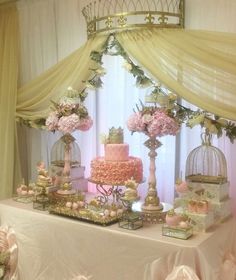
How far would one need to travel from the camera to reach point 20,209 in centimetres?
248

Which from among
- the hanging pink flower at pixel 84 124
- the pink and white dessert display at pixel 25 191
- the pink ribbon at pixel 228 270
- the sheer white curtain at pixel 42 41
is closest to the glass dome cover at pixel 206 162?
the pink ribbon at pixel 228 270

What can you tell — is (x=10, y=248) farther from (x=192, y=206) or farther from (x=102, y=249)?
(x=192, y=206)

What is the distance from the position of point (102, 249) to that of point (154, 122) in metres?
0.75

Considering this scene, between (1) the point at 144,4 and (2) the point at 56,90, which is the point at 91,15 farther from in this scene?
(2) the point at 56,90

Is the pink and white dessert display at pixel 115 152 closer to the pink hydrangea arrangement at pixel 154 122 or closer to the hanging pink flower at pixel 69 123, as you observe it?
the pink hydrangea arrangement at pixel 154 122

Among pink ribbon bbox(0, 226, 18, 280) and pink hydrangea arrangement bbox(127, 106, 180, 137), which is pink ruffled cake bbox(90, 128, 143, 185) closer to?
pink hydrangea arrangement bbox(127, 106, 180, 137)

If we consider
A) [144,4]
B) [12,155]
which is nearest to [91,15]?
[144,4]

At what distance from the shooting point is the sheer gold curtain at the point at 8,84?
10.5ft

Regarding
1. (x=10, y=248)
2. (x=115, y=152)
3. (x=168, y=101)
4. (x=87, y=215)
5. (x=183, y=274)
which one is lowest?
(x=10, y=248)

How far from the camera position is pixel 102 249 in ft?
6.73

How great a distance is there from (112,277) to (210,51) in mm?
1311

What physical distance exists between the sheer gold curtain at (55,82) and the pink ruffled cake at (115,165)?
1.49ft

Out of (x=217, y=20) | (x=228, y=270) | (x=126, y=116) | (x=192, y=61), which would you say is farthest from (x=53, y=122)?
(x=228, y=270)

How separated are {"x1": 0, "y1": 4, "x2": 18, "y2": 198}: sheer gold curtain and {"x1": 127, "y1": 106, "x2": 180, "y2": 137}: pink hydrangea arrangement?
1429 mm
